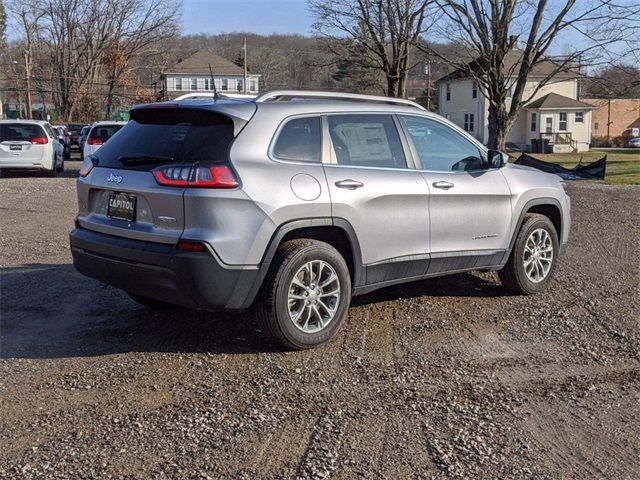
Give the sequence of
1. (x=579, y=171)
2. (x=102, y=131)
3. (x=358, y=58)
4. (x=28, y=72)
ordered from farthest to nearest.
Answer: (x=28, y=72) → (x=358, y=58) → (x=579, y=171) → (x=102, y=131)

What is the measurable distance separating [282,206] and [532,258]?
316cm

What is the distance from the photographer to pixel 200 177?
4.73 metres

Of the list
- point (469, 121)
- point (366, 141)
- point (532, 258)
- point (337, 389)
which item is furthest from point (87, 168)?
point (469, 121)

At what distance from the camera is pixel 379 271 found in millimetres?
5688

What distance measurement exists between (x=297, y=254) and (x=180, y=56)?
7408cm

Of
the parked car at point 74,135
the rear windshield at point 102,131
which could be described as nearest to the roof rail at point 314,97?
the rear windshield at point 102,131

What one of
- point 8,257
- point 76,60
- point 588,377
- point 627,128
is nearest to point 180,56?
point 76,60

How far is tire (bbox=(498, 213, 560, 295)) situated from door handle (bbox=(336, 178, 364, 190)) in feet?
7.11

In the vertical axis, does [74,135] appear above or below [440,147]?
above

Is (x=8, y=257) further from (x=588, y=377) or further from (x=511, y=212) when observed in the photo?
(x=588, y=377)

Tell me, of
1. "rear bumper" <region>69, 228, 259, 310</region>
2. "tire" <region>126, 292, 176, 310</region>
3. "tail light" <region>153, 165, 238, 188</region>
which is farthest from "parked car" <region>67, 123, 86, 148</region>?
"tail light" <region>153, 165, 238, 188</region>

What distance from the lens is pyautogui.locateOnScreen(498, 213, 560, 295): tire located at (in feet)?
22.5

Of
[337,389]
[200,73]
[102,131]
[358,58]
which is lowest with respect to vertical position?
[337,389]

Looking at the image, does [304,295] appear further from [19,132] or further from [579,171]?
[579,171]
